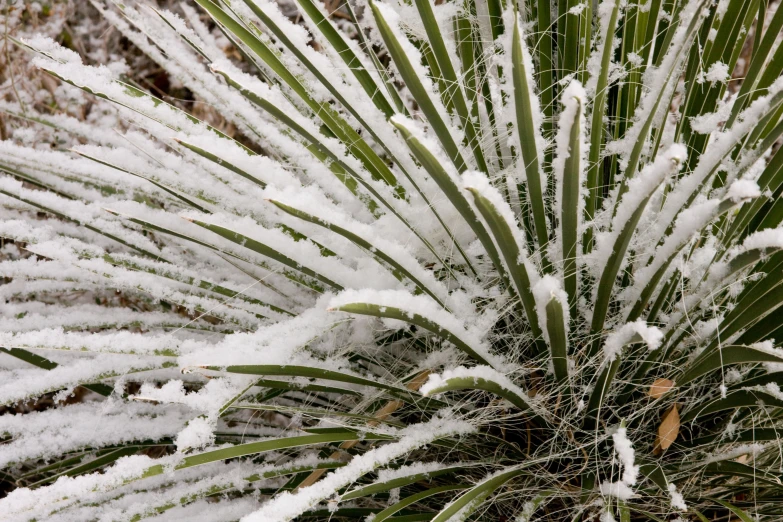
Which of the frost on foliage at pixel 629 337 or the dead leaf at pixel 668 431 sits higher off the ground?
the frost on foliage at pixel 629 337

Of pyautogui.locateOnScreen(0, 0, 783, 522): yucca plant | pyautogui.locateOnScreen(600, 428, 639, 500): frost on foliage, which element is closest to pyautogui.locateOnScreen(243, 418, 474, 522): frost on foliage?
pyautogui.locateOnScreen(0, 0, 783, 522): yucca plant

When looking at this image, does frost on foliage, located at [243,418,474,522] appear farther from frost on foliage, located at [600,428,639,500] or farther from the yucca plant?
frost on foliage, located at [600,428,639,500]

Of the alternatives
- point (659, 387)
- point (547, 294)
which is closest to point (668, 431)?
point (659, 387)

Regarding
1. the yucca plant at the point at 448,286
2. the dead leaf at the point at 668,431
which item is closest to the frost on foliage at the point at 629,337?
the yucca plant at the point at 448,286

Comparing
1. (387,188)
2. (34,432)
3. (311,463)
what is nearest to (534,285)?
(387,188)

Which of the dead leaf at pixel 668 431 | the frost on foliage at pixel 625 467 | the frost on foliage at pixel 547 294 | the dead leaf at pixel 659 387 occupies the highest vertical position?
the frost on foliage at pixel 547 294

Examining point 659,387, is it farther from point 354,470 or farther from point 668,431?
point 354,470

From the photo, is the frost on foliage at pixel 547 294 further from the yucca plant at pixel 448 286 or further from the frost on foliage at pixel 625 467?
the frost on foliage at pixel 625 467

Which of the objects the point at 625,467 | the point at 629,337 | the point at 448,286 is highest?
Answer: the point at 448,286
